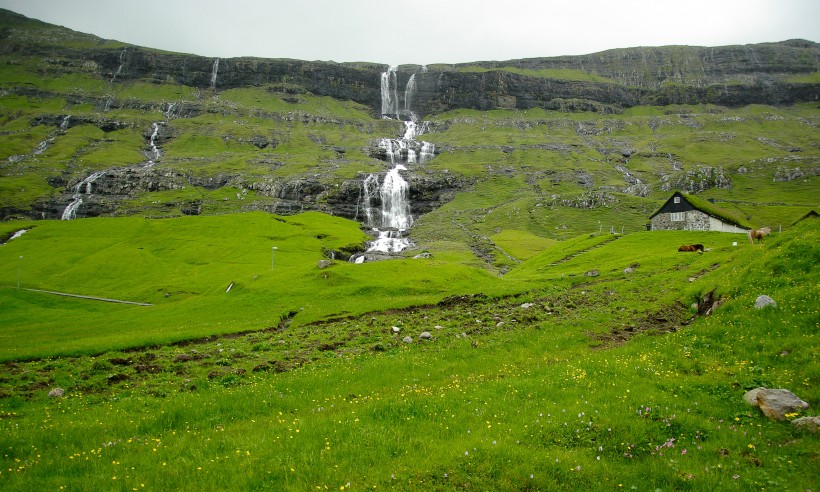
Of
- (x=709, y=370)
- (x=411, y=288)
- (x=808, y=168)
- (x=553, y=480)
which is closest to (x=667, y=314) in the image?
(x=709, y=370)

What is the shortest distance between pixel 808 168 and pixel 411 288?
210m

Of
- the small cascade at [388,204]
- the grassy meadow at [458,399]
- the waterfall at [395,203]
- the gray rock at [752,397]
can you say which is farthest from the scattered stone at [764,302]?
the waterfall at [395,203]

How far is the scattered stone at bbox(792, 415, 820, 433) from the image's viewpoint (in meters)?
8.72

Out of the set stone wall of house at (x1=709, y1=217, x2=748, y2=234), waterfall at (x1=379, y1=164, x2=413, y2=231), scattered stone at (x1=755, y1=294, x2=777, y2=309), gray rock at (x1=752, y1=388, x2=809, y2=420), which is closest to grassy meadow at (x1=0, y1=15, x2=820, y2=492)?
gray rock at (x1=752, y1=388, x2=809, y2=420)

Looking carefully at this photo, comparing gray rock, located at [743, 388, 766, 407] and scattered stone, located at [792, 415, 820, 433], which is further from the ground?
scattered stone, located at [792, 415, 820, 433]

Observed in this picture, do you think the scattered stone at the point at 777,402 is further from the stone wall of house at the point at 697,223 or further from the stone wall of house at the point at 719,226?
the stone wall of house at the point at 719,226

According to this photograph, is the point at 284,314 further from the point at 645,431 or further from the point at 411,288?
the point at 645,431

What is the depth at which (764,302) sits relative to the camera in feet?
52.2

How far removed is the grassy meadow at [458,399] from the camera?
8.31 m

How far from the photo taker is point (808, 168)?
176750 mm

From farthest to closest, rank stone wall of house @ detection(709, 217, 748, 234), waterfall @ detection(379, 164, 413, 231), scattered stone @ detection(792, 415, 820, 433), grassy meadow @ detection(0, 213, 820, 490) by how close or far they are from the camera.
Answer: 1. waterfall @ detection(379, 164, 413, 231)
2. stone wall of house @ detection(709, 217, 748, 234)
3. scattered stone @ detection(792, 415, 820, 433)
4. grassy meadow @ detection(0, 213, 820, 490)

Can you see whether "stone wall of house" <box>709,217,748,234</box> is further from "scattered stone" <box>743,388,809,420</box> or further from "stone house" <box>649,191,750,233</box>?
"scattered stone" <box>743,388,809,420</box>

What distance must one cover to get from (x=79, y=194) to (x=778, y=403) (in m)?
200

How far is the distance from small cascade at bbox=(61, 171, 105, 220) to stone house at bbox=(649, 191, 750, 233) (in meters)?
181
